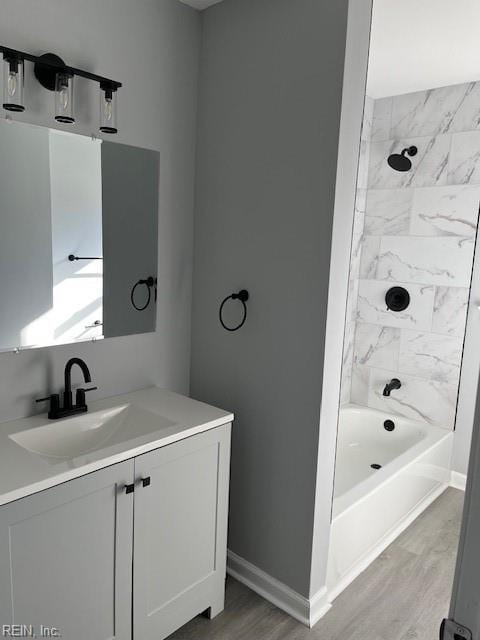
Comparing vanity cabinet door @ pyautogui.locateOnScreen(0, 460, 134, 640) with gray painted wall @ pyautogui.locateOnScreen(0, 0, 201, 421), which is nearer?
vanity cabinet door @ pyautogui.locateOnScreen(0, 460, 134, 640)

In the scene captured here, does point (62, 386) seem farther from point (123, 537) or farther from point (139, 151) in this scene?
point (139, 151)

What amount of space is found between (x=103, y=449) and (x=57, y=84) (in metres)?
1.24

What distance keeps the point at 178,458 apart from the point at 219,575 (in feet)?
2.12

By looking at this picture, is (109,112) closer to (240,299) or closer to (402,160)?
(240,299)

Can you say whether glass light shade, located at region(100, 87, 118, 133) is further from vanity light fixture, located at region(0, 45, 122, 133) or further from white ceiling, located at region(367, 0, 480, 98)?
white ceiling, located at region(367, 0, 480, 98)

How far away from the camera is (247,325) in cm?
229

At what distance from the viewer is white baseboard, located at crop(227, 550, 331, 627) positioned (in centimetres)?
217

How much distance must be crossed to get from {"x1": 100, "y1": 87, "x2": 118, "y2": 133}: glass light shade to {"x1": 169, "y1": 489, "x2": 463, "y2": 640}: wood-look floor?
2.01 m

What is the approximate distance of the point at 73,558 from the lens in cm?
160

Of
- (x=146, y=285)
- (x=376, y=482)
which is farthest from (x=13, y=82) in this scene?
(x=376, y=482)

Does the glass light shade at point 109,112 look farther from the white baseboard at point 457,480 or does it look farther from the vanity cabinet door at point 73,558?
the white baseboard at point 457,480

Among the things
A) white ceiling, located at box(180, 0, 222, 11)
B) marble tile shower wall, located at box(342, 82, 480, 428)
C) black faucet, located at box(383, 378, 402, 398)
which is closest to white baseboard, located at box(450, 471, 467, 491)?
marble tile shower wall, located at box(342, 82, 480, 428)

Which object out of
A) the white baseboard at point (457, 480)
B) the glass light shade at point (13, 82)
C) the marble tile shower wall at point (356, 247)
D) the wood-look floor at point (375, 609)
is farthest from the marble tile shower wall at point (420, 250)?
the glass light shade at point (13, 82)

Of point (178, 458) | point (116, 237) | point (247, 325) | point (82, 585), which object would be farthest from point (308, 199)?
point (82, 585)
